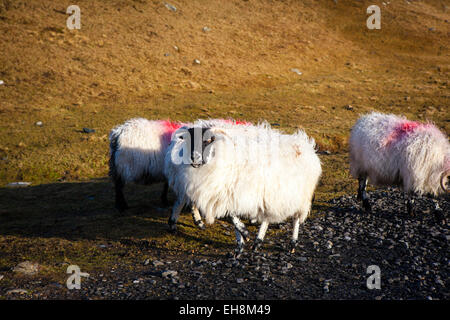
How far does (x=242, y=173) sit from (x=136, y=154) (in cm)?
346

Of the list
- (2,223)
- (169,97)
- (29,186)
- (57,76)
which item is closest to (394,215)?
(2,223)

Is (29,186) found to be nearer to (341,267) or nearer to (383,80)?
(341,267)

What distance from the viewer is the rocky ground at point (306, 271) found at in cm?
500

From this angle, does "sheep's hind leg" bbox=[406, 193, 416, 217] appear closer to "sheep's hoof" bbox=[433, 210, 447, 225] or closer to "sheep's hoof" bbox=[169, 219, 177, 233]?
"sheep's hoof" bbox=[433, 210, 447, 225]

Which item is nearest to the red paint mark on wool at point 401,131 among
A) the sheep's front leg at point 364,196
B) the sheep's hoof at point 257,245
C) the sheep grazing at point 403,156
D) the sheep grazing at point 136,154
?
the sheep grazing at point 403,156

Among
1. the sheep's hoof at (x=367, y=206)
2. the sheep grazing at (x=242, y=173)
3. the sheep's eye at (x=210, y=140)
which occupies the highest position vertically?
the sheep's eye at (x=210, y=140)

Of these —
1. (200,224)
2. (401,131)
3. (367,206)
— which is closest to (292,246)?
(200,224)

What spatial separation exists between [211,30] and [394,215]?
81.9 feet

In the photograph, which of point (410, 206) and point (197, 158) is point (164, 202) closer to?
point (197, 158)

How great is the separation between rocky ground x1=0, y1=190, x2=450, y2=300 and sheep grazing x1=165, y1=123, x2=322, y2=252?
1.83 feet

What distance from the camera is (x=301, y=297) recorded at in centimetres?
492

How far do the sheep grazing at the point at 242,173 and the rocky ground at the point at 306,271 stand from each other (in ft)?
1.83

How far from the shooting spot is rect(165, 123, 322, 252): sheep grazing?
5.85 m

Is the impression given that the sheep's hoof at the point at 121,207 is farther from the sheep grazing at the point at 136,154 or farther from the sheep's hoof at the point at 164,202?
the sheep's hoof at the point at 164,202
